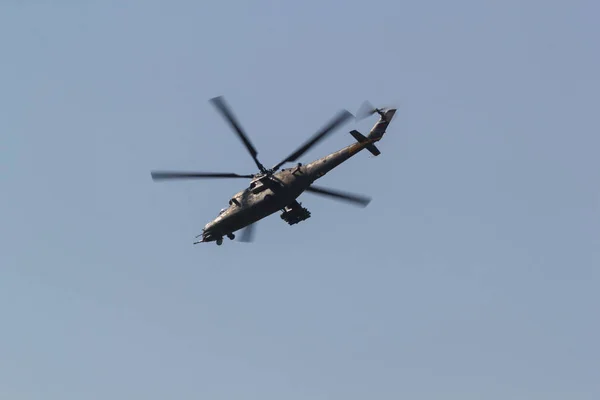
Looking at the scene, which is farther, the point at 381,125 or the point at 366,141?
the point at 381,125

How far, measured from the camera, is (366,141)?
8375 centimetres

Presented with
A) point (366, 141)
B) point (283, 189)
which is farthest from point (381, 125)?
point (283, 189)

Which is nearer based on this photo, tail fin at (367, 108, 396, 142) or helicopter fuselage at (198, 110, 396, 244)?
helicopter fuselage at (198, 110, 396, 244)

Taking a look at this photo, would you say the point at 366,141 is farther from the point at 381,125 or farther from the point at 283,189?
the point at 283,189

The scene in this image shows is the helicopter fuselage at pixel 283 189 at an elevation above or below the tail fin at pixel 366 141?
below

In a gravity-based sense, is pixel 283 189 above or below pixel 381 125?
below

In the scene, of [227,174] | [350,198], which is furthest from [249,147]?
[350,198]

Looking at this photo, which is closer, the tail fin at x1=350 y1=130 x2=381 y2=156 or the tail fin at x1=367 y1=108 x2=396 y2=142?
the tail fin at x1=350 y1=130 x2=381 y2=156

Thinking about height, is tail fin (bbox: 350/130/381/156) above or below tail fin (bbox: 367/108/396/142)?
below

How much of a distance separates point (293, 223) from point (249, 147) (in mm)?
8099

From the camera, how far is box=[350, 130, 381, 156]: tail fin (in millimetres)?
83206

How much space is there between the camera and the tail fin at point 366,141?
8321cm

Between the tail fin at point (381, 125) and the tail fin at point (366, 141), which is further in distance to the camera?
the tail fin at point (381, 125)

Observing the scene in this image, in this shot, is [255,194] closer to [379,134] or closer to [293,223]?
[293,223]
